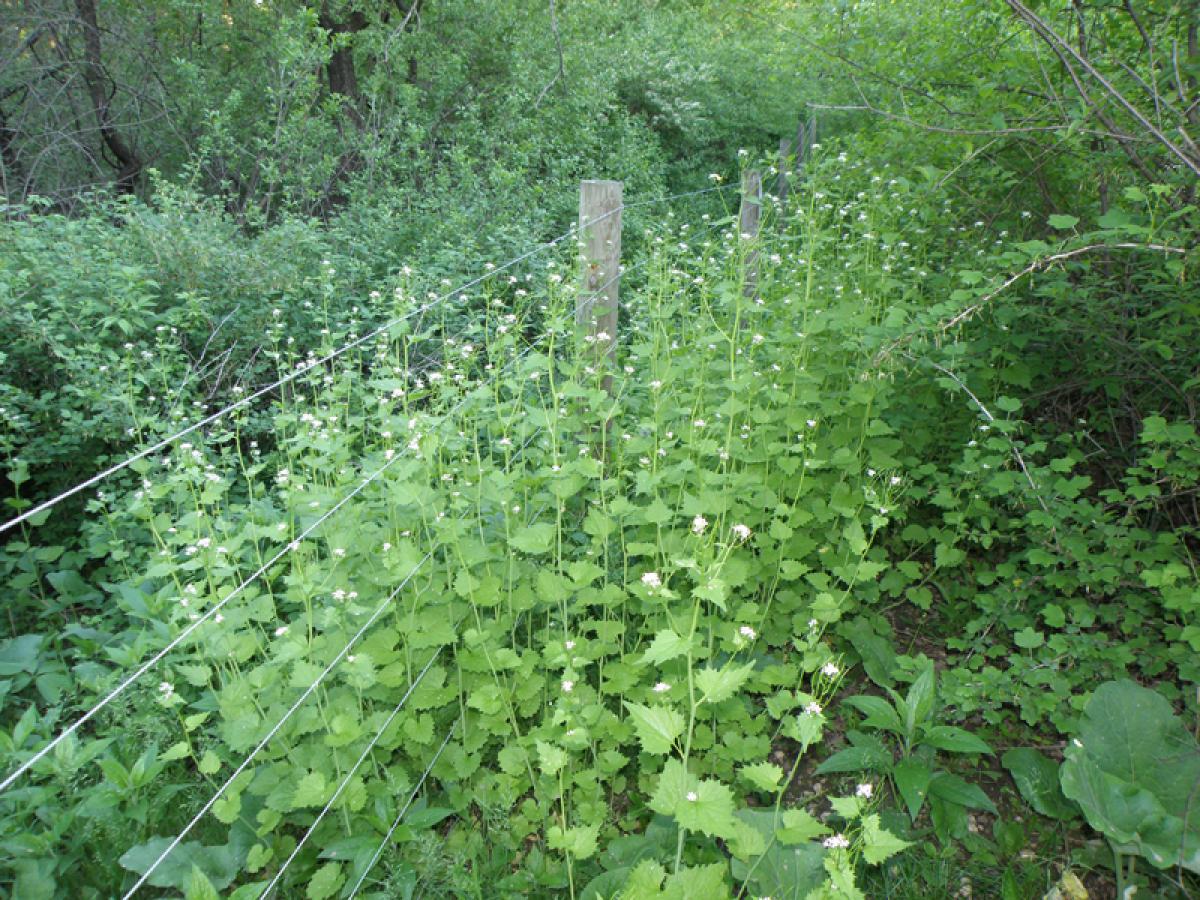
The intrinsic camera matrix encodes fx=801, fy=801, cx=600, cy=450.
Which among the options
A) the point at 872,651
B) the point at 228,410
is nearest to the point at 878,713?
the point at 872,651

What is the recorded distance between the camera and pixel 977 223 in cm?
393

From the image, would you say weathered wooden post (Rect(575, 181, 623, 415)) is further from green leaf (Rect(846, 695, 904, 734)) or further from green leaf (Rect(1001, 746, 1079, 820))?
green leaf (Rect(1001, 746, 1079, 820))

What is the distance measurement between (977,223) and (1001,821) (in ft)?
9.04

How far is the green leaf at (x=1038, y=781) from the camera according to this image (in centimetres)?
246

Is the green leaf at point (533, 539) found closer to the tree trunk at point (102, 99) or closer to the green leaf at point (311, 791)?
the green leaf at point (311, 791)

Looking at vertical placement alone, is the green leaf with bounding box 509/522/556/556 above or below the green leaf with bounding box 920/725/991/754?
above

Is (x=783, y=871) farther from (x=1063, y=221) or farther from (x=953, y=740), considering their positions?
(x=1063, y=221)

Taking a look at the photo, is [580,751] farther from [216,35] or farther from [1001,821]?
[216,35]

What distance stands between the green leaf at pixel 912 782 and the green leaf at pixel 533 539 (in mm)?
1307

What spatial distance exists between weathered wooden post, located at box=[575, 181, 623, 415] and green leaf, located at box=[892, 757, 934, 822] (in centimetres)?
205

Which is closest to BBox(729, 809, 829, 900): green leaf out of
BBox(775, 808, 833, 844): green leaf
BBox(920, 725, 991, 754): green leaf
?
BBox(775, 808, 833, 844): green leaf

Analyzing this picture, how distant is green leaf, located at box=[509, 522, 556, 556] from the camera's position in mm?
2399

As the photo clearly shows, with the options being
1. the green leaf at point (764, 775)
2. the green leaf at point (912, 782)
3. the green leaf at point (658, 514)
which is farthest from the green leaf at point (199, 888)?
the green leaf at point (912, 782)

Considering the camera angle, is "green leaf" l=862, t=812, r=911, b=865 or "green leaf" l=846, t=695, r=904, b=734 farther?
"green leaf" l=846, t=695, r=904, b=734
